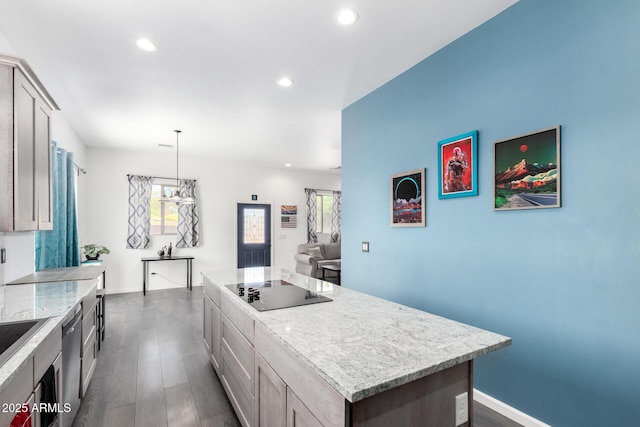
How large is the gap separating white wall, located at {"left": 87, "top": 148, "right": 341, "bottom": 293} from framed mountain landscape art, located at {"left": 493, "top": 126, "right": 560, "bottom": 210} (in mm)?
5993

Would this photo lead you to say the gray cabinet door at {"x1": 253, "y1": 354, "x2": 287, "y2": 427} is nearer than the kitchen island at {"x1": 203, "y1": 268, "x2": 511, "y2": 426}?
No

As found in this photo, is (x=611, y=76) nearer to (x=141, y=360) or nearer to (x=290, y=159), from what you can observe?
(x=141, y=360)

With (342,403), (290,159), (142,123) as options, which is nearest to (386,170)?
(342,403)

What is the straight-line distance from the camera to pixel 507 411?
2.12 metres

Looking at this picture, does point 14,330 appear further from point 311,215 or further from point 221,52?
point 311,215

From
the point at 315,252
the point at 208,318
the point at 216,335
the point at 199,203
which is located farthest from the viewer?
the point at 315,252

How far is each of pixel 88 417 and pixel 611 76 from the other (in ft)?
12.6

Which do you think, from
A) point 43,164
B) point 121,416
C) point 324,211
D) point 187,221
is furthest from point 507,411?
point 324,211

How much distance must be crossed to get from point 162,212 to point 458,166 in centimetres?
605

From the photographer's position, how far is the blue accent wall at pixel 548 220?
5.28 ft

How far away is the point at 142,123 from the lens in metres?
4.43

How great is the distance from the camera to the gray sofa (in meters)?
6.87

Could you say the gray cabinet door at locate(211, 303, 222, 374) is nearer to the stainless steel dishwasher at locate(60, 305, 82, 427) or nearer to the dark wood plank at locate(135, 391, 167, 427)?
the dark wood plank at locate(135, 391, 167, 427)

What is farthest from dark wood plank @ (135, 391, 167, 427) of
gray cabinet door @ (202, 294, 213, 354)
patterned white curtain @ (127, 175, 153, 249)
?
patterned white curtain @ (127, 175, 153, 249)
